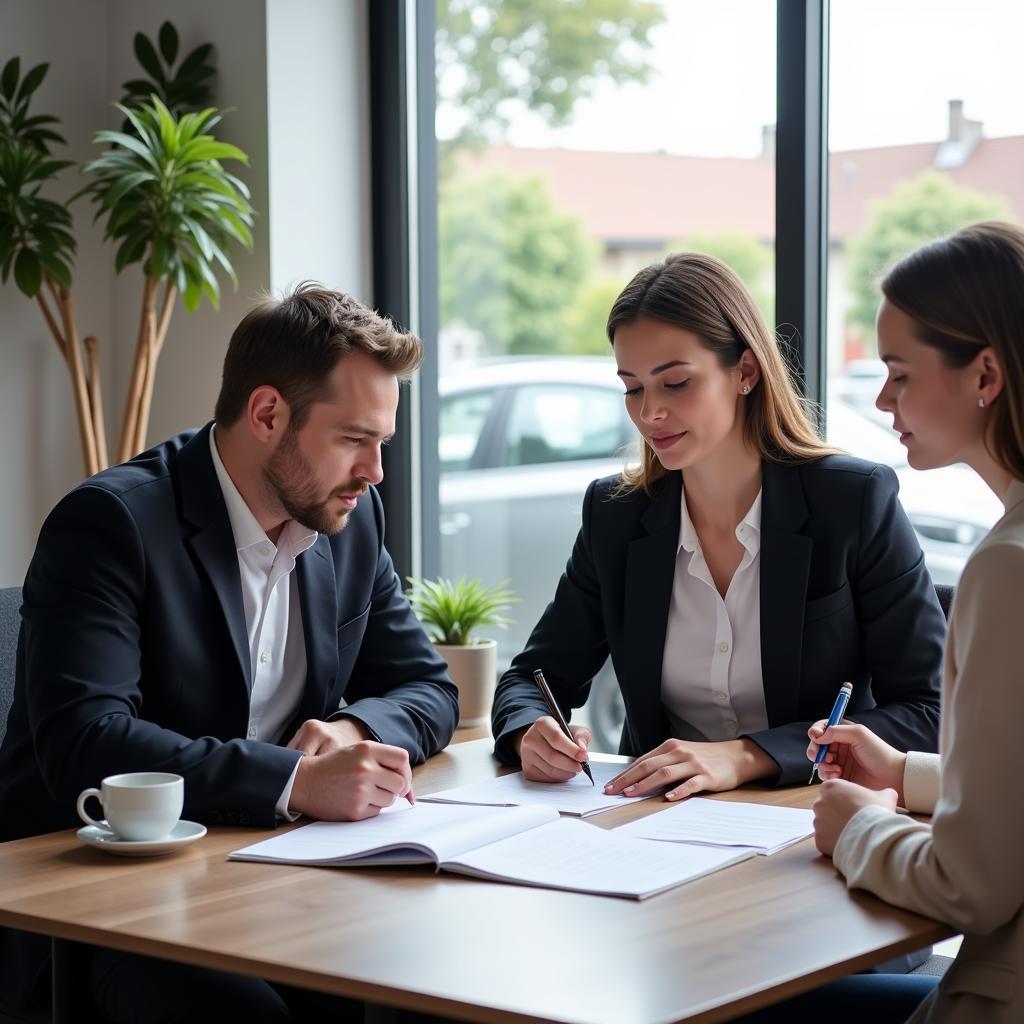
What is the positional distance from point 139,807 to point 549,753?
1.94 feet

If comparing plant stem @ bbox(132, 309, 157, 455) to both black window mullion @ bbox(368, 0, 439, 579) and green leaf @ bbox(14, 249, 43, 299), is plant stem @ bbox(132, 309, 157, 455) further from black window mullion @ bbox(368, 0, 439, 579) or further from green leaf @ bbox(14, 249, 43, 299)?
black window mullion @ bbox(368, 0, 439, 579)

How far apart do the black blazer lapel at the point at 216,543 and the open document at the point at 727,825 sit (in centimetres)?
62

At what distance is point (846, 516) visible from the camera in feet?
7.05

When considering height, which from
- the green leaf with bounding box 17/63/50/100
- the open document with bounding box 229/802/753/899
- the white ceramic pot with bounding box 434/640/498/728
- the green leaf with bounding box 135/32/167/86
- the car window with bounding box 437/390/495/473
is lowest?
the white ceramic pot with bounding box 434/640/498/728

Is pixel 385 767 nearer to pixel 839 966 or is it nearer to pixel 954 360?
pixel 839 966

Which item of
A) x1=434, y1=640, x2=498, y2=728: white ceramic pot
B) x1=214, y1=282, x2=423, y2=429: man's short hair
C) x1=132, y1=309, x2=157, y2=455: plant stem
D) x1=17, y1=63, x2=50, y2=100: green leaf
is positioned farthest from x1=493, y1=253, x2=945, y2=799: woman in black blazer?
x1=17, y1=63, x2=50, y2=100: green leaf

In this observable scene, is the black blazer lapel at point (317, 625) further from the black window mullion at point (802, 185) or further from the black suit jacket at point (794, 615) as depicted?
the black window mullion at point (802, 185)

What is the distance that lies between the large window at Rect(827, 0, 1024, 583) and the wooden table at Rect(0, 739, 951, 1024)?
4.98ft

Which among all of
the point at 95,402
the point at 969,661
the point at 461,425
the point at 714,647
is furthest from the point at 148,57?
the point at 969,661

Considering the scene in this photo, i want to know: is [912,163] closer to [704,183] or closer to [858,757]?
[704,183]

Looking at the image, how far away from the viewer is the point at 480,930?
4.31ft

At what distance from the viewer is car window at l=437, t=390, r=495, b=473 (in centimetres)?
395

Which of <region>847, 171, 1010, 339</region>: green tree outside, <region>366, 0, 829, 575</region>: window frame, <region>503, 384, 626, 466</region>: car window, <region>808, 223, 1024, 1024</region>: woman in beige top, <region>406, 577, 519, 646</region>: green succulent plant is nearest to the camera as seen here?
<region>808, 223, 1024, 1024</region>: woman in beige top

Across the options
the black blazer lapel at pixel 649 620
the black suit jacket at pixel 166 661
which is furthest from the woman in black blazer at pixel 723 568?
the black suit jacket at pixel 166 661
